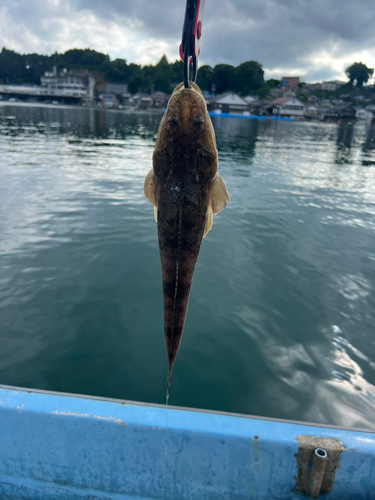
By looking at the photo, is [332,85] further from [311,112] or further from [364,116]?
[364,116]

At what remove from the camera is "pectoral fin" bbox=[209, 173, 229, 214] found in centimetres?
273

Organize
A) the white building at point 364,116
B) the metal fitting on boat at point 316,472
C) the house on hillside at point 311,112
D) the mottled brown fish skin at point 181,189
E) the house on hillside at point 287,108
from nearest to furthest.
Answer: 1. the mottled brown fish skin at point 181,189
2. the metal fitting on boat at point 316,472
3. the house on hillside at point 287,108
4. the white building at point 364,116
5. the house on hillside at point 311,112

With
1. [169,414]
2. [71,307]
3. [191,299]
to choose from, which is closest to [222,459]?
[169,414]

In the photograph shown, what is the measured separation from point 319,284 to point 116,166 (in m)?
15.8

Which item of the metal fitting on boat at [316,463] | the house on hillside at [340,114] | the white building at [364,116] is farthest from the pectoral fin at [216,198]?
the house on hillside at [340,114]

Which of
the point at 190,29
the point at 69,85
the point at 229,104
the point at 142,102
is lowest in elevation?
the point at 190,29

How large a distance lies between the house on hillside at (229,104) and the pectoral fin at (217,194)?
129424 mm

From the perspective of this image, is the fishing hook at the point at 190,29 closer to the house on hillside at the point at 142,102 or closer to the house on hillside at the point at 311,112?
the house on hillside at the point at 311,112

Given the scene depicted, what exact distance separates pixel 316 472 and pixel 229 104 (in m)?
132

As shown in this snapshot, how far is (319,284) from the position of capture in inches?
311

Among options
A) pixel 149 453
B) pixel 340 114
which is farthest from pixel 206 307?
pixel 340 114

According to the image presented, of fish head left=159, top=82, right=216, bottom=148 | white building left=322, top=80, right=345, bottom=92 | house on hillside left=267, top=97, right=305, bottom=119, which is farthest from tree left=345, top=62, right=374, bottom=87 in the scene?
fish head left=159, top=82, right=216, bottom=148

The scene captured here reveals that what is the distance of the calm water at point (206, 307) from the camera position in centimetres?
508

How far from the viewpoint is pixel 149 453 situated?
3205mm
